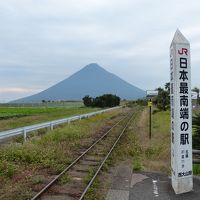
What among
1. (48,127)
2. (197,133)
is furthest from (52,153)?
→ (48,127)

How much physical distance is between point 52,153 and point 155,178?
3.97 metres

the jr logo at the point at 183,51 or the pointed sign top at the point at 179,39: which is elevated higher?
the pointed sign top at the point at 179,39

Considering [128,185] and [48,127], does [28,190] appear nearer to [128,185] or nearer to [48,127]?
[128,185]

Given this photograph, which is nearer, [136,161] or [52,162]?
[52,162]

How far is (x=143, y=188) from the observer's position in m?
9.08

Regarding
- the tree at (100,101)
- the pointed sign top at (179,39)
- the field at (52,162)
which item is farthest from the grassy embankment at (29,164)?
the tree at (100,101)

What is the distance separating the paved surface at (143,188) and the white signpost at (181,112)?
28cm

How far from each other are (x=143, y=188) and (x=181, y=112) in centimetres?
201

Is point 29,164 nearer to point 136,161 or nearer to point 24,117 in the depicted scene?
point 136,161

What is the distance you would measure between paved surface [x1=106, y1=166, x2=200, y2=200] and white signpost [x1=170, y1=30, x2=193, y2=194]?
0.28 metres

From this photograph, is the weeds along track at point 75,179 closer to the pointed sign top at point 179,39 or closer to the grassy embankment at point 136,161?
the grassy embankment at point 136,161

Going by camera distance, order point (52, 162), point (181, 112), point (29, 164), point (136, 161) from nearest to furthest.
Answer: point (181, 112), point (29, 164), point (52, 162), point (136, 161)

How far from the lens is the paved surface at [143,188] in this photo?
27.3 ft

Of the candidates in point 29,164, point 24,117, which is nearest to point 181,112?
point 29,164
